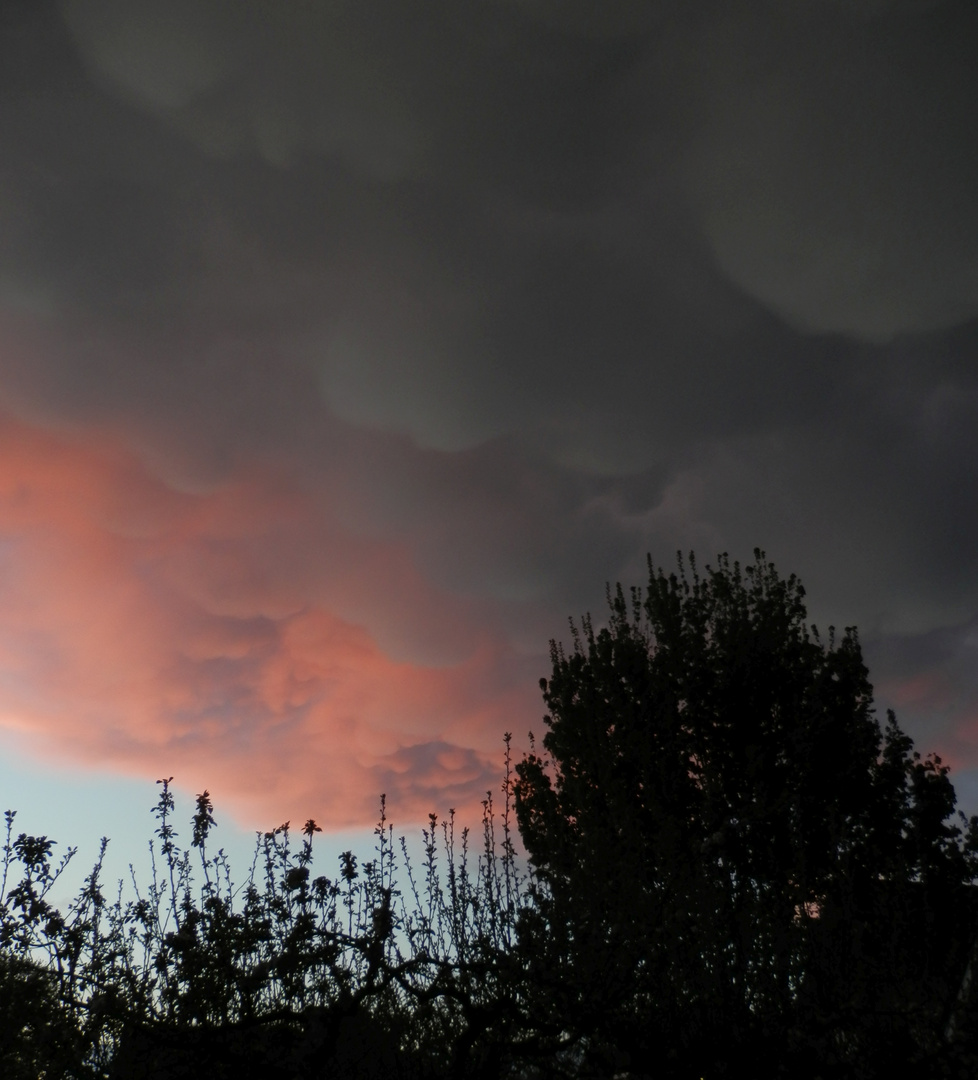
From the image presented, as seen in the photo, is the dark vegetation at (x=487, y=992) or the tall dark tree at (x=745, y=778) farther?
the tall dark tree at (x=745, y=778)

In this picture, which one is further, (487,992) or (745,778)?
(745,778)

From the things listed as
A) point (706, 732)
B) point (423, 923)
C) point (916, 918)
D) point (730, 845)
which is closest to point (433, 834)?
point (423, 923)

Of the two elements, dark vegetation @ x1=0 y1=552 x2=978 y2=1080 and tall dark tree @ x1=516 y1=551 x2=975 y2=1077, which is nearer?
dark vegetation @ x1=0 y1=552 x2=978 y2=1080

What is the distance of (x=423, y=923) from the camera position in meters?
8.57

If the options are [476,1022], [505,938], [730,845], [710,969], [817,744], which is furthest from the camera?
[817,744]

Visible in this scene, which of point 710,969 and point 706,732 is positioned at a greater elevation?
point 706,732

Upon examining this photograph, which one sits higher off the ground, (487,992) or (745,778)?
(745,778)

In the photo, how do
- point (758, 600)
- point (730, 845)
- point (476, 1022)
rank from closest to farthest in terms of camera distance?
point (476, 1022)
point (730, 845)
point (758, 600)

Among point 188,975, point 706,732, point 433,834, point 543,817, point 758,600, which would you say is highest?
point 758,600

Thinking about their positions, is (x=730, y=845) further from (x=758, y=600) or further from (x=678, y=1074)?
(x=678, y=1074)

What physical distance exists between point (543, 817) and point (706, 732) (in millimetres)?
5602

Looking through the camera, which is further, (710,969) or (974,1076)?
(710,969)

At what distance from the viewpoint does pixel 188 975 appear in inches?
281

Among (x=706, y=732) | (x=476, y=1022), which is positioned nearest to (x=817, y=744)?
(x=706, y=732)
